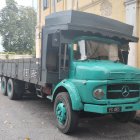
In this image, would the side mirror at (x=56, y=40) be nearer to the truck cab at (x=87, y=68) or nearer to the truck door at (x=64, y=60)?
the truck cab at (x=87, y=68)

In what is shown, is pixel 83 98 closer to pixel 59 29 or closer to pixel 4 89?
pixel 59 29

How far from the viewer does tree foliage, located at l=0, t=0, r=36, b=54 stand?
178 feet

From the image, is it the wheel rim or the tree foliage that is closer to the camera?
the wheel rim

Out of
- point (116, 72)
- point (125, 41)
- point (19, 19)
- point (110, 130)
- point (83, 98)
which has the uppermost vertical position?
point (19, 19)

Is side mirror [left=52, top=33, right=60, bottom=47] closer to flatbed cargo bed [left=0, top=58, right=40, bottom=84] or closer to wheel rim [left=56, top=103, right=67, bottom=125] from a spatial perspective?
flatbed cargo bed [left=0, top=58, right=40, bottom=84]

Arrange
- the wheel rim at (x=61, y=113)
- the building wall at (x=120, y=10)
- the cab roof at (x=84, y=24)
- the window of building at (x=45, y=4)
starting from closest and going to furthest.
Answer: the wheel rim at (x=61, y=113) < the cab roof at (x=84, y=24) < the building wall at (x=120, y=10) < the window of building at (x=45, y=4)

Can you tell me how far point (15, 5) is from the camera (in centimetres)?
5575

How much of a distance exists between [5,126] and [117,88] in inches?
118

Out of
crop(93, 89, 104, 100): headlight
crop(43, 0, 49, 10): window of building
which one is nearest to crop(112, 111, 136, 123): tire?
crop(93, 89, 104, 100): headlight

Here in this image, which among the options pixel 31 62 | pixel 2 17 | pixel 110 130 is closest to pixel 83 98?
pixel 110 130

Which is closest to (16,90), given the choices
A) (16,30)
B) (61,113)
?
(61,113)

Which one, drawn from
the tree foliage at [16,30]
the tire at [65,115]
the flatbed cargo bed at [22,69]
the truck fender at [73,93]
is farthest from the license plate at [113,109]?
the tree foliage at [16,30]

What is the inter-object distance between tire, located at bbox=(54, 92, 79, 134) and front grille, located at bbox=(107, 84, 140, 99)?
2.98 feet

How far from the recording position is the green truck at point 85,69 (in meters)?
7.02
